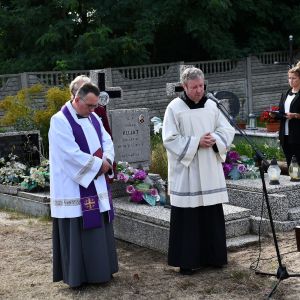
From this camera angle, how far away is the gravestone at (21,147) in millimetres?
10703

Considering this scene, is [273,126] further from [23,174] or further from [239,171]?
[23,174]

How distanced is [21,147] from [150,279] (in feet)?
16.9

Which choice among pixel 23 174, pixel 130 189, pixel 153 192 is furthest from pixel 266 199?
pixel 23 174

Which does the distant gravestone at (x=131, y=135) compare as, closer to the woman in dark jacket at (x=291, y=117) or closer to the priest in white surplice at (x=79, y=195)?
the woman in dark jacket at (x=291, y=117)

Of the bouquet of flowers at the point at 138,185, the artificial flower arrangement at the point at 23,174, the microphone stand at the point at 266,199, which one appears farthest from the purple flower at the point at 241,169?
the artificial flower arrangement at the point at 23,174

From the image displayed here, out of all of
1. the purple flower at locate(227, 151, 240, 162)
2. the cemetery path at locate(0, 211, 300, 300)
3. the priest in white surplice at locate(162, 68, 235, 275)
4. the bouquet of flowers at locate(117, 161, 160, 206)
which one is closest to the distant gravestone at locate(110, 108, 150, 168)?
the bouquet of flowers at locate(117, 161, 160, 206)

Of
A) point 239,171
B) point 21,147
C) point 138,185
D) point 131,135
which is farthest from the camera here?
point 21,147

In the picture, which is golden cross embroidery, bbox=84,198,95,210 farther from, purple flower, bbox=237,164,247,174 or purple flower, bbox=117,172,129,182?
purple flower, bbox=237,164,247,174

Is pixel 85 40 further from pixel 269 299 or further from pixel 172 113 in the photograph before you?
pixel 269 299

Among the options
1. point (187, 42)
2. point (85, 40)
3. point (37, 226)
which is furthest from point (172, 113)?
point (187, 42)

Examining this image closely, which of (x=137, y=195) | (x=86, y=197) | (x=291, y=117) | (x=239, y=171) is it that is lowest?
(x=137, y=195)

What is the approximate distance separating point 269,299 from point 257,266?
941 mm

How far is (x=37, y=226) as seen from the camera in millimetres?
8742

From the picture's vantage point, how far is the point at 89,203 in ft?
19.5
